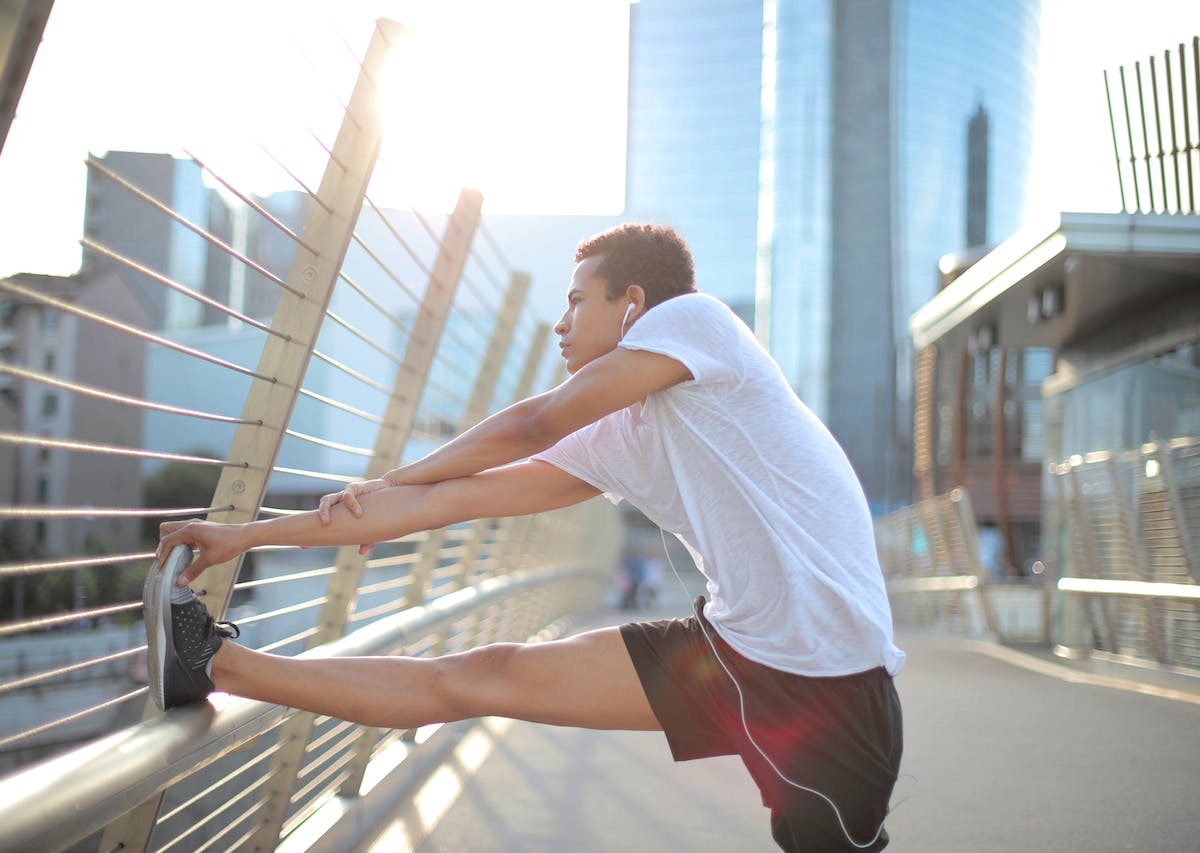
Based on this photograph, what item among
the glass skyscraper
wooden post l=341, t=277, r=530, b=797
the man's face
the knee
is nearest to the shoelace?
the knee

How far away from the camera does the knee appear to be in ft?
8.76

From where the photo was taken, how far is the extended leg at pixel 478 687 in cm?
262

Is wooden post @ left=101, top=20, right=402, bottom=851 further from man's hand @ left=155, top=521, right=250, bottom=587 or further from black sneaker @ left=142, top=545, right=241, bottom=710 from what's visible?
black sneaker @ left=142, top=545, right=241, bottom=710

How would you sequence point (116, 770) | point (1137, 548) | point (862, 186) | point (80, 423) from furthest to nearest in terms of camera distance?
point (862, 186) → point (80, 423) → point (1137, 548) → point (116, 770)

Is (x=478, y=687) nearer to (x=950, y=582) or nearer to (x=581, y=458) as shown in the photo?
(x=581, y=458)

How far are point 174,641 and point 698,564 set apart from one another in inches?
42.4

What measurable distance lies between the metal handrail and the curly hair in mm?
1177

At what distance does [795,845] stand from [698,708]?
33cm

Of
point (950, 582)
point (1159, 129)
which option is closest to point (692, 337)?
point (1159, 129)

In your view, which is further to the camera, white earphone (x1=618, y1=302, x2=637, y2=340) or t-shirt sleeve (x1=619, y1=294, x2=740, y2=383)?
white earphone (x1=618, y1=302, x2=637, y2=340)

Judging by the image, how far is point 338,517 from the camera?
2.69m

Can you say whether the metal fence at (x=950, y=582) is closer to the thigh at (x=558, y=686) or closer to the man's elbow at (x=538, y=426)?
the thigh at (x=558, y=686)

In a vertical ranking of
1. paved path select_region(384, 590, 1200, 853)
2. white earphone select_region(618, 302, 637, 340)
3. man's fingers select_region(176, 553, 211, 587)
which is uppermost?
white earphone select_region(618, 302, 637, 340)

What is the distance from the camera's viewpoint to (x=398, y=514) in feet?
8.84
